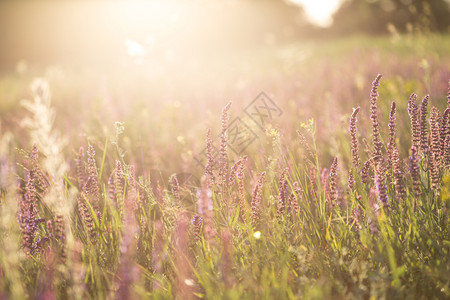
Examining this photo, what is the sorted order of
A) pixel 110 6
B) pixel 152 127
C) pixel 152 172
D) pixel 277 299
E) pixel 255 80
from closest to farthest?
pixel 277 299
pixel 152 172
pixel 152 127
pixel 255 80
pixel 110 6

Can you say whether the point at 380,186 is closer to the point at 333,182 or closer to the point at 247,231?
the point at 333,182

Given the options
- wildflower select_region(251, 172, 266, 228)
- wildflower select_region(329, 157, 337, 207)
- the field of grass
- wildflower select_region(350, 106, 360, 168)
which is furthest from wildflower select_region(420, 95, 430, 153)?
wildflower select_region(251, 172, 266, 228)

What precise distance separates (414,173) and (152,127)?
3.33 metres

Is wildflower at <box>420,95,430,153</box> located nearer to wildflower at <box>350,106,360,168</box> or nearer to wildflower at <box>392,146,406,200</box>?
wildflower at <box>392,146,406,200</box>

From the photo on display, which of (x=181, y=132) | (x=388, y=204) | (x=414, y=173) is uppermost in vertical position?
(x=181, y=132)

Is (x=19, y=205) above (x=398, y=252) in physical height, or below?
above

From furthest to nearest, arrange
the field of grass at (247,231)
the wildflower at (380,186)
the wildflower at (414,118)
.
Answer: the wildflower at (414,118)
the wildflower at (380,186)
the field of grass at (247,231)

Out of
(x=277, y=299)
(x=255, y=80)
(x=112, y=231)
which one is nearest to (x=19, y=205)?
(x=112, y=231)

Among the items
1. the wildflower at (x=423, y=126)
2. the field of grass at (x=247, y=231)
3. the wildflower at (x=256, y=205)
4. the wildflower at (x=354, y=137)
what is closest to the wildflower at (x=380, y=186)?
the field of grass at (x=247, y=231)

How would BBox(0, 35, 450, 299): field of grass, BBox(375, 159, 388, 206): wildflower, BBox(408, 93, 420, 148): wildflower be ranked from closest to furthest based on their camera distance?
BBox(0, 35, 450, 299): field of grass → BBox(375, 159, 388, 206): wildflower → BBox(408, 93, 420, 148): wildflower

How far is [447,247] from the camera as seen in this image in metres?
1.68

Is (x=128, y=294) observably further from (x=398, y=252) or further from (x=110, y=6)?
(x=110, y=6)

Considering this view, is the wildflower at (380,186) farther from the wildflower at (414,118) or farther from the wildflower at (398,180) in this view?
the wildflower at (414,118)

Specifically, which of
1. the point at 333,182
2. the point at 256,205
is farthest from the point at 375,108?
the point at 256,205
